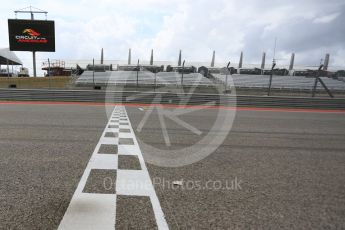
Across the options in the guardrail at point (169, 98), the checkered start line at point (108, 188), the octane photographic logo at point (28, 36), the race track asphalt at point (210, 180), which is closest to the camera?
the checkered start line at point (108, 188)

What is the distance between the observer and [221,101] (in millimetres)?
16625

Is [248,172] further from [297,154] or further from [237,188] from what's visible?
[297,154]

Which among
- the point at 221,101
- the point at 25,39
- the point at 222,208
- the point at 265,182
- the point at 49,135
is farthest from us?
the point at 25,39

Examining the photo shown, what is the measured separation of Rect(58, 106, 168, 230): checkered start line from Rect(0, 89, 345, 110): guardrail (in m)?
11.3

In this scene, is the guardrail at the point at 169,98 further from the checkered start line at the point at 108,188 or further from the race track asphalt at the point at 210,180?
the checkered start line at the point at 108,188

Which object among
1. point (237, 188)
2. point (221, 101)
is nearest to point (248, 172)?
point (237, 188)

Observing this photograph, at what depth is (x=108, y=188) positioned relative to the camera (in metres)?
3.44

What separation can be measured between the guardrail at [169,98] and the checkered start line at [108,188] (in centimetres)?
1128

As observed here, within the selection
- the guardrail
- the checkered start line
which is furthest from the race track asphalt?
the guardrail

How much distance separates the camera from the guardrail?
650 inches

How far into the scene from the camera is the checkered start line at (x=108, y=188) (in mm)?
2678

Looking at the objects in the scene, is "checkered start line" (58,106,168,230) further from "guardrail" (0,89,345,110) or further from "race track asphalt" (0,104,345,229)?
"guardrail" (0,89,345,110)

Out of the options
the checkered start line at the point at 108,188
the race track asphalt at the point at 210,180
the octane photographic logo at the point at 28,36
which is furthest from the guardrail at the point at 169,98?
the octane photographic logo at the point at 28,36

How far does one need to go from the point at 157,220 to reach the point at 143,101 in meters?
14.2
